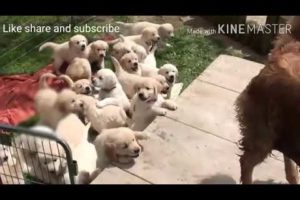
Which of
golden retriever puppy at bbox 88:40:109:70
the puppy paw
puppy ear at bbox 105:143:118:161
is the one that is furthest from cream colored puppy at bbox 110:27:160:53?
puppy ear at bbox 105:143:118:161

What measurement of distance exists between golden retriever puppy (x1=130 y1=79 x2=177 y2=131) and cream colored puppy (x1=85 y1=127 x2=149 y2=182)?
1.15 ft

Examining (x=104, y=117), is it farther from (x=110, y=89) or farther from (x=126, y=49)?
(x=126, y=49)

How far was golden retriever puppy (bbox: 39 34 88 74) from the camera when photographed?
12.8 feet

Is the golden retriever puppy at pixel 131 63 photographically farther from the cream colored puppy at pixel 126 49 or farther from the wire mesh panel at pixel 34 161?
the wire mesh panel at pixel 34 161

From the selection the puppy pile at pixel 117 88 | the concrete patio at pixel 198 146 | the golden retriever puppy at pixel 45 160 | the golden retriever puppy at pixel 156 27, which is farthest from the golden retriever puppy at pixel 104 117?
the golden retriever puppy at pixel 156 27

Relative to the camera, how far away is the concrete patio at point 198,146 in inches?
117

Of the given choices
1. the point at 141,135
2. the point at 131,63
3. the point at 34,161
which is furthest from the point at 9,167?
the point at 131,63

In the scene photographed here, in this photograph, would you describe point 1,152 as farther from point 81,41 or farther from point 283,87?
point 283,87

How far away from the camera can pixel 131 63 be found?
3984mm

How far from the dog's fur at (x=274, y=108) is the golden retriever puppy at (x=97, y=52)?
1.94 meters

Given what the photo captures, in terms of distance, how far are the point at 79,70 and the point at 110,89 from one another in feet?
1.22

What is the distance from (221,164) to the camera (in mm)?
3061

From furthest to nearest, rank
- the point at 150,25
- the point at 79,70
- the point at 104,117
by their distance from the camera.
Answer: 1. the point at 150,25
2. the point at 79,70
3. the point at 104,117

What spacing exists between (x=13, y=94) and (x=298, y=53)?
2.59 m
